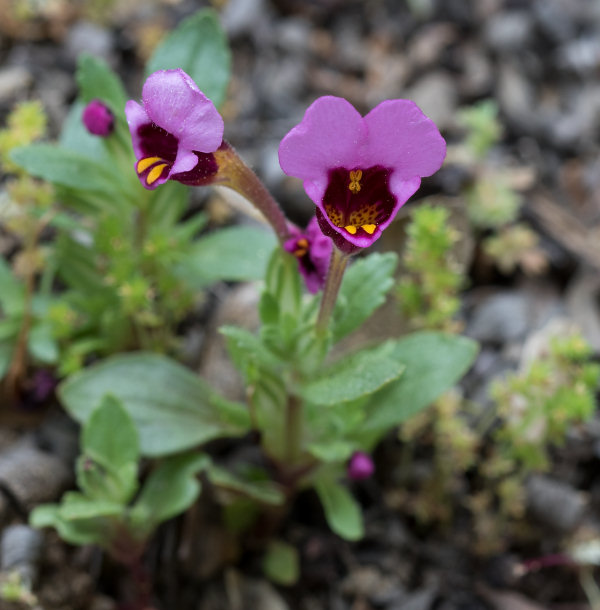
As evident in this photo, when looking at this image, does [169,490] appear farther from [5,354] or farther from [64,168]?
[64,168]

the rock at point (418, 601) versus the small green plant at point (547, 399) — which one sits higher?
the small green plant at point (547, 399)

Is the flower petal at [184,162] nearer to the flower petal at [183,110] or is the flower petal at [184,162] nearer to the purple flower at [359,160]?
the flower petal at [183,110]

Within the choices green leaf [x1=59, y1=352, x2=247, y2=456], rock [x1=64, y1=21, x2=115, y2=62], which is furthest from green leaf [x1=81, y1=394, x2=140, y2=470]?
rock [x1=64, y1=21, x2=115, y2=62]

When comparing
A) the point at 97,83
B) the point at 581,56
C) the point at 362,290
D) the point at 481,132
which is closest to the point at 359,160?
the point at 362,290

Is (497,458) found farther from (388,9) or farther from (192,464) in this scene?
(388,9)

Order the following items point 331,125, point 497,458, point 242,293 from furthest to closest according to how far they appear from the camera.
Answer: point 242,293 < point 497,458 < point 331,125

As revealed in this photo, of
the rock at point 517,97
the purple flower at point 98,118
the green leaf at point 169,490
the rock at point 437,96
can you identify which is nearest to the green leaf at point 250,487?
the green leaf at point 169,490

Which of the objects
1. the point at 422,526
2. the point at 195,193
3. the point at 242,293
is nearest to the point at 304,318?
the point at 242,293
